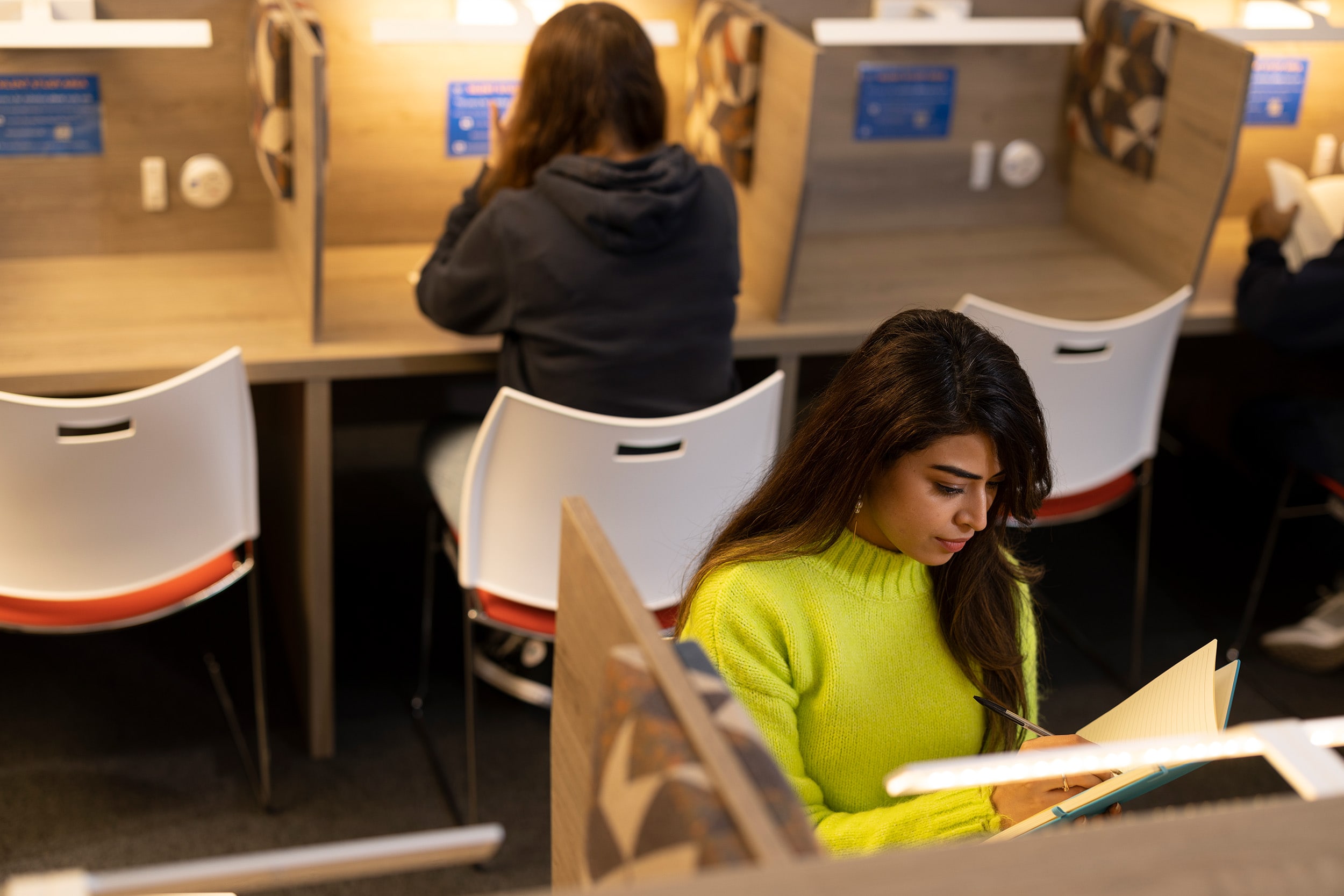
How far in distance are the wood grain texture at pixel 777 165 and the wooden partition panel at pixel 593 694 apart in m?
1.23

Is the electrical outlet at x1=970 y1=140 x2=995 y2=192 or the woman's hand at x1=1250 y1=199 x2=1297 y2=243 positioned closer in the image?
the woman's hand at x1=1250 y1=199 x2=1297 y2=243

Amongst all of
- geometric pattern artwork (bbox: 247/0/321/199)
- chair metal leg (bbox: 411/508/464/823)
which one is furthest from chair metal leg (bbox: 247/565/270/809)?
geometric pattern artwork (bbox: 247/0/321/199)

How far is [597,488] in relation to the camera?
1.89 m

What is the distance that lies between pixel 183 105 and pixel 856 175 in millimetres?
1305

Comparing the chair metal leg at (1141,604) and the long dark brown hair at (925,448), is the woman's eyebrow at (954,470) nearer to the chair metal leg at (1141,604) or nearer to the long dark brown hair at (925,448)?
the long dark brown hair at (925,448)

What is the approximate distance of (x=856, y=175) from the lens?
9.32 feet

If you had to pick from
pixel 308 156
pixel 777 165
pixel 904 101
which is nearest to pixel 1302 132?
pixel 904 101

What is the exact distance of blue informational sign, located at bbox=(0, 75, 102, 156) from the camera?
229cm

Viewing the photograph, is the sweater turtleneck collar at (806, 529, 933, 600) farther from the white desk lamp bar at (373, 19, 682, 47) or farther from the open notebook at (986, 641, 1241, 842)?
the white desk lamp bar at (373, 19, 682, 47)

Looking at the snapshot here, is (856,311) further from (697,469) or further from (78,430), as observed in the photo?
(78,430)

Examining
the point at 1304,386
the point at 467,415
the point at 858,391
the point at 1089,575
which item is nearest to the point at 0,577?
the point at 467,415

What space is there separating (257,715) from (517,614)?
22.4 inches

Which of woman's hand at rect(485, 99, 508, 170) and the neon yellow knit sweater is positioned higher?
woman's hand at rect(485, 99, 508, 170)

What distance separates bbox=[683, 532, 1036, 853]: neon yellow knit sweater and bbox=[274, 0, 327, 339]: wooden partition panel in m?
1.04
